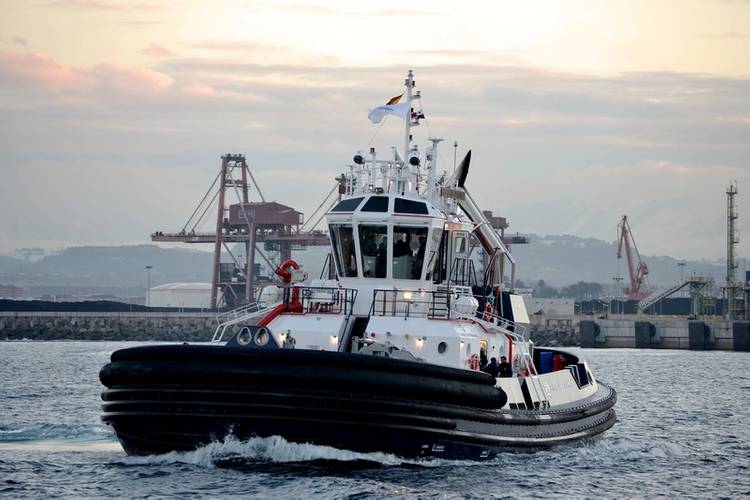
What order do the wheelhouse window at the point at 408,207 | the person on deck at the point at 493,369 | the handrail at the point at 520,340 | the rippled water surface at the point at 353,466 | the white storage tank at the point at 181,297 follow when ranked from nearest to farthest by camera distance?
1. the rippled water surface at the point at 353,466
2. the person on deck at the point at 493,369
3. the handrail at the point at 520,340
4. the wheelhouse window at the point at 408,207
5. the white storage tank at the point at 181,297

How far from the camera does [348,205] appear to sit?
25188 mm

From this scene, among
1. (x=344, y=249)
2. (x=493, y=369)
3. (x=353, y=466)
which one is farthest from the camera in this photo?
(x=344, y=249)

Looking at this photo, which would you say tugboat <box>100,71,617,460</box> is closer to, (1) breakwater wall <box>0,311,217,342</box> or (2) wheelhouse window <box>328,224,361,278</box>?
(2) wheelhouse window <box>328,224,361,278</box>

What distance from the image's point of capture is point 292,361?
802 inches

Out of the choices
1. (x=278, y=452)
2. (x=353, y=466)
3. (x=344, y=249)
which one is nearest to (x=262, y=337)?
(x=278, y=452)

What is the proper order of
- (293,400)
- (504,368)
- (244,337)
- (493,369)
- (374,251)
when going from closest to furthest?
1. (293,400)
2. (244,337)
3. (493,369)
4. (504,368)
5. (374,251)

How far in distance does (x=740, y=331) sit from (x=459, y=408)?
256 ft

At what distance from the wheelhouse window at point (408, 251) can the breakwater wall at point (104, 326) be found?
7497cm

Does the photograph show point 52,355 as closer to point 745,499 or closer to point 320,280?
point 320,280

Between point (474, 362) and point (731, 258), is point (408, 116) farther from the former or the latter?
point (731, 258)

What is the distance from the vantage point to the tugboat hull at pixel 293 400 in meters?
20.4

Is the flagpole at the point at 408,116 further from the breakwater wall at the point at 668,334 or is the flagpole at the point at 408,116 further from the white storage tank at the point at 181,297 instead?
the white storage tank at the point at 181,297

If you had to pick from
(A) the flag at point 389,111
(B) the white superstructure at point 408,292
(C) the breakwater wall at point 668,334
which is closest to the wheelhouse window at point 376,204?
(B) the white superstructure at point 408,292

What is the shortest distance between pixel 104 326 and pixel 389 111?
80.5m
